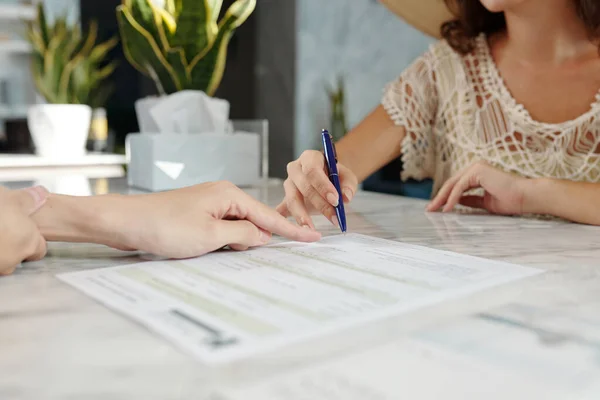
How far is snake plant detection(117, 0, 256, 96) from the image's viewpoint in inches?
47.6

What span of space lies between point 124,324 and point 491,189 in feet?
2.26

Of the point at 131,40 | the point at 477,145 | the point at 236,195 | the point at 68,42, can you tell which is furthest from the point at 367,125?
the point at 68,42

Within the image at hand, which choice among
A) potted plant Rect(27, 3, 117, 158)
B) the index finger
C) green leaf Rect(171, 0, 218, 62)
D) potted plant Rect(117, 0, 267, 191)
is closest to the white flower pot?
potted plant Rect(27, 3, 117, 158)

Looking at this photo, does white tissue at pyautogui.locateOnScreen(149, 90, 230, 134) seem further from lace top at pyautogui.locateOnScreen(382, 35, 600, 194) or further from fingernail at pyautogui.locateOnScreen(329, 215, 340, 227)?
fingernail at pyautogui.locateOnScreen(329, 215, 340, 227)

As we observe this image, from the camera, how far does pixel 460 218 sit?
887mm

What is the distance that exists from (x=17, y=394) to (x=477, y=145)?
3.47ft

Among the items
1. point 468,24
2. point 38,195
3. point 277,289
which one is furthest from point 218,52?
point 277,289

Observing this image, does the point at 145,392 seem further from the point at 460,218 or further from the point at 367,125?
the point at 367,125

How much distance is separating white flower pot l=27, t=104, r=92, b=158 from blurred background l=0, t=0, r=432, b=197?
43mm

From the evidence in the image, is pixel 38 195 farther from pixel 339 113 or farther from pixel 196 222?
pixel 339 113

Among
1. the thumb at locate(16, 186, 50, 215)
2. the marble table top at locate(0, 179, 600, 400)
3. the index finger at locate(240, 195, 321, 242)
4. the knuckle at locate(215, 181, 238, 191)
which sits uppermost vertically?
the knuckle at locate(215, 181, 238, 191)

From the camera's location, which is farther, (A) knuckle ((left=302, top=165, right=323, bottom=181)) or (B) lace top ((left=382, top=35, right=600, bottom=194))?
(B) lace top ((left=382, top=35, right=600, bottom=194))

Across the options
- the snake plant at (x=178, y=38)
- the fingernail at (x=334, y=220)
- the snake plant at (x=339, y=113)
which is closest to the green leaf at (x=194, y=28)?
the snake plant at (x=178, y=38)

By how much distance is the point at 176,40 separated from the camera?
4.04 ft
